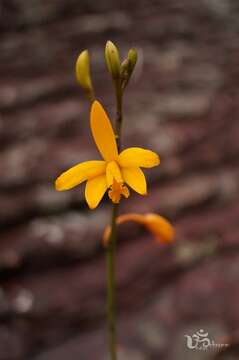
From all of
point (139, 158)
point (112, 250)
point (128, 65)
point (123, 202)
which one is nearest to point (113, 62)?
point (128, 65)

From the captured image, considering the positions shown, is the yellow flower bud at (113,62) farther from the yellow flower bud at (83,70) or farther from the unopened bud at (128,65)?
the yellow flower bud at (83,70)

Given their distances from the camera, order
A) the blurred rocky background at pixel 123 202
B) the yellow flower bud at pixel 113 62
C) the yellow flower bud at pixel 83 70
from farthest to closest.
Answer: the blurred rocky background at pixel 123 202
the yellow flower bud at pixel 83 70
the yellow flower bud at pixel 113 62

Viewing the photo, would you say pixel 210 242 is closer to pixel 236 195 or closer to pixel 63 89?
pixel 236 195

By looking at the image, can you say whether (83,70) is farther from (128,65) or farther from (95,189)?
(95,189)

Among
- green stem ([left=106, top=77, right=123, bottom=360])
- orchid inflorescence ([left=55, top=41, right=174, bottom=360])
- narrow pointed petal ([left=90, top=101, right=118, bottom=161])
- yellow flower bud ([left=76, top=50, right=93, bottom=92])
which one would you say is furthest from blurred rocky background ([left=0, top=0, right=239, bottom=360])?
yellow flower bud ([left=76, top=50, right=93, bottom=92])

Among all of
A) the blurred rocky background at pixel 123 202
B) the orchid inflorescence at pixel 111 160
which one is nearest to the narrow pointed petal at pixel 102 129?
the orchid inflorescence at pixel 111 160

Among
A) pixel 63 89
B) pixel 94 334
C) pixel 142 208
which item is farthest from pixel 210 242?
pixel 63 89

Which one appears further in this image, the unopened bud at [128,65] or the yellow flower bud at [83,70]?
the yellow flower bud at [83,70]
